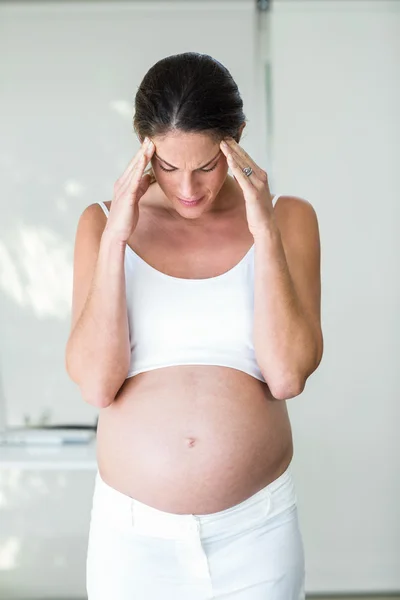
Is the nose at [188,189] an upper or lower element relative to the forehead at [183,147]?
lower

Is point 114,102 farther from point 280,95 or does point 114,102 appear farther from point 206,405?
point 206,405

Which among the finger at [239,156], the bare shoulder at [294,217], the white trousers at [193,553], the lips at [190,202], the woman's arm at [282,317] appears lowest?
the white trousers at [193,553]

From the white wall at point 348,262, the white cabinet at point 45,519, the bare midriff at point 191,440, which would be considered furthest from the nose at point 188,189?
the white cabinet at point 45,519

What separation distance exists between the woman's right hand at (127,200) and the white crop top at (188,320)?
127 millimetres

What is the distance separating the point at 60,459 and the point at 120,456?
1497mm

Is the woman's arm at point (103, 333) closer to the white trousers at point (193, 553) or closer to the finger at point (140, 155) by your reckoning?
the finger at point (140, 155)

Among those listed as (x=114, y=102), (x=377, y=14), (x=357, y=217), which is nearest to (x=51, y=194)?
(x=114, y=102)

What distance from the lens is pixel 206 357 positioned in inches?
58.4

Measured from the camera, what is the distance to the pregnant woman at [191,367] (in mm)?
1419

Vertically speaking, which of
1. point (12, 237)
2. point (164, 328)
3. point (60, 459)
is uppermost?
point (164, 328)

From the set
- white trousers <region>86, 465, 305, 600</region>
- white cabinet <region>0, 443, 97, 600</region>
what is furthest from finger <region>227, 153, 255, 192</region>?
white cabinet <region>0, 443, 97, 600</region>

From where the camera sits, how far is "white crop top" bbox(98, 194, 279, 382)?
4.84ft

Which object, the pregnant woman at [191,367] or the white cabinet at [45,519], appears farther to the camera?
the white cabinet at [45,519]

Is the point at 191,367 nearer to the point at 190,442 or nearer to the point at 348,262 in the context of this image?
the point at 190,442
